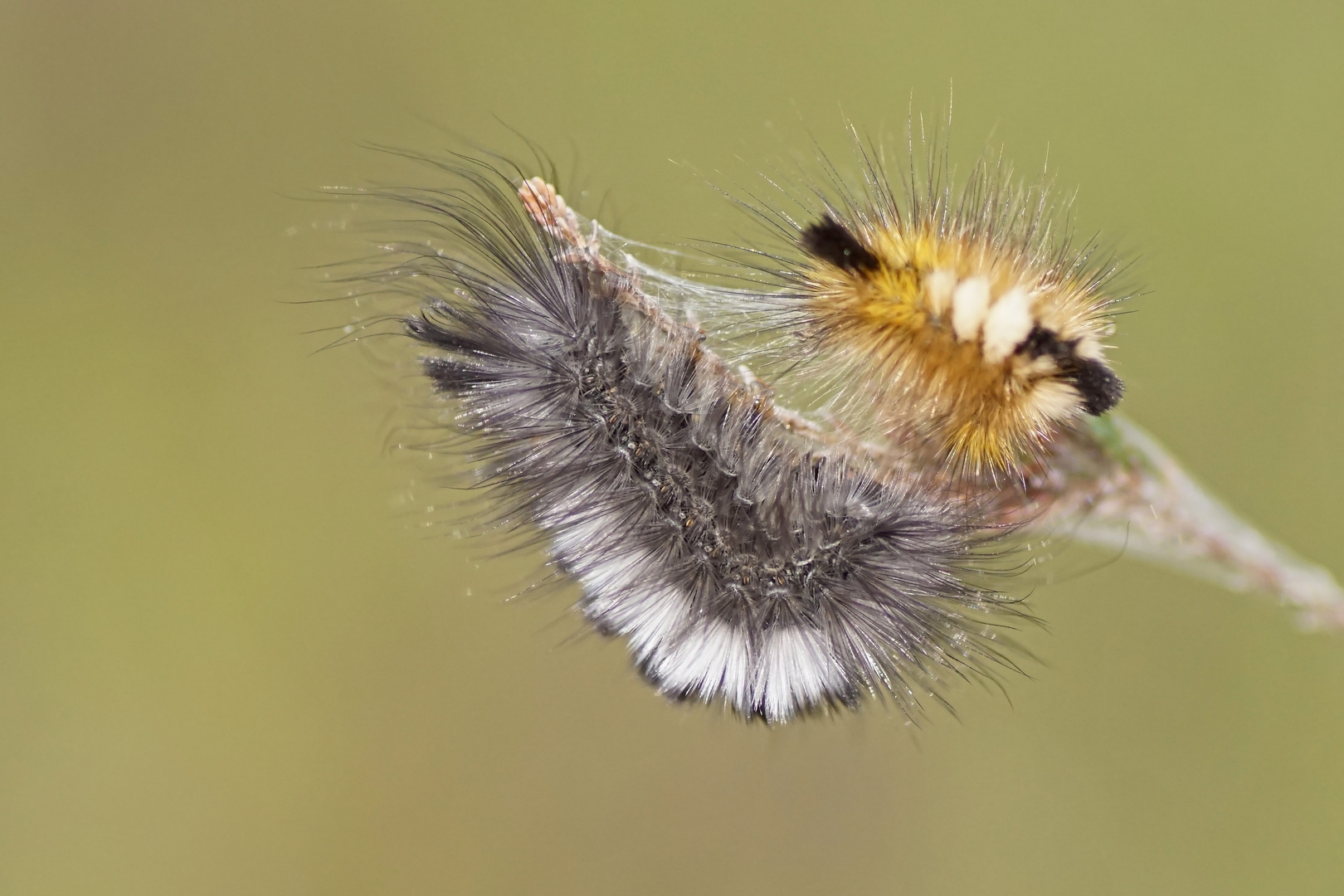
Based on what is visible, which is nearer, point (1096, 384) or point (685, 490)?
point (1096, 384)

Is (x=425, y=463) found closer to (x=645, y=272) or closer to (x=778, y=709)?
(x=645, y=272)

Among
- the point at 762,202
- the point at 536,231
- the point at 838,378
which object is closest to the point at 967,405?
the point at 838,378

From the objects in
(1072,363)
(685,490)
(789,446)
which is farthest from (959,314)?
(685,490)

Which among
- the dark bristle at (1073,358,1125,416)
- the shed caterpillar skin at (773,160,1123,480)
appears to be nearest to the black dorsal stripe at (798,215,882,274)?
the shed caterpillar skin at (773,160,1123,480)

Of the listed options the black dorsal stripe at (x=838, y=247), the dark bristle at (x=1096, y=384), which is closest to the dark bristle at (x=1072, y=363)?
the dark bristle at (x=1096, y=384)

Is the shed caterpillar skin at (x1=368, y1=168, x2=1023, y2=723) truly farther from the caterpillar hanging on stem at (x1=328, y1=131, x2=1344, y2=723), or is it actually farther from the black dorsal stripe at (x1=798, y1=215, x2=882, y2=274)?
the black dorsal stripe at (x1=798, y1=215, x2=882, y2=274)

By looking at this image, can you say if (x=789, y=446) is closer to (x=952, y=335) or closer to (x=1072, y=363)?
(x=952, y=335)
